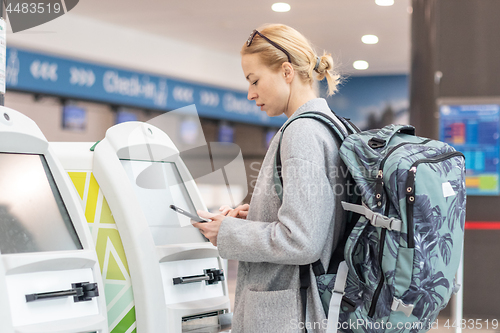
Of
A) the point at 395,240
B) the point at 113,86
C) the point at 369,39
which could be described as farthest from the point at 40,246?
the point at 369,39

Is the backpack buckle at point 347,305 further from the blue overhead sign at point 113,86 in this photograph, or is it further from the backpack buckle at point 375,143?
the blue overhead sign at point 113,86

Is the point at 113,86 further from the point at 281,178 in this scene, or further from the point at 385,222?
the point at 385,222

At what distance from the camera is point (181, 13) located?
6746 mm

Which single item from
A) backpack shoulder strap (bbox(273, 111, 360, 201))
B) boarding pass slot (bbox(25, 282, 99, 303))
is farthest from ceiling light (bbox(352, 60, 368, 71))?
boarding pass slot (bbox(25, 282, 99, 303))

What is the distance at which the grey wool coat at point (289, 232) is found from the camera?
135 centimetres

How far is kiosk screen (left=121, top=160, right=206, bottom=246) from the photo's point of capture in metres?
1.68

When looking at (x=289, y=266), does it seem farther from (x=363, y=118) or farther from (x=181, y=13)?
(x=363, y=118)

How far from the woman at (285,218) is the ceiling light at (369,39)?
21.5 ft

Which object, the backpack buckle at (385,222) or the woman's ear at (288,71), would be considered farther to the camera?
the woman's ear at (288,71)

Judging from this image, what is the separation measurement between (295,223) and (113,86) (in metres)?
→ 6.41

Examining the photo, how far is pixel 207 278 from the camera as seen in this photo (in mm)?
1705

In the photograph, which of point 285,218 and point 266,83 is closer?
point 285,218

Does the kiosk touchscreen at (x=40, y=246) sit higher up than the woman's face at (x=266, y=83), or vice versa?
the woman's face at (x=266, y=83)

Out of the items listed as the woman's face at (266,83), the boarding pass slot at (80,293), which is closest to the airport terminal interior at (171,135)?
the boarding pass slot at (80,293)
